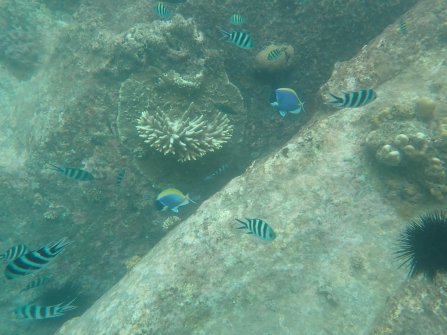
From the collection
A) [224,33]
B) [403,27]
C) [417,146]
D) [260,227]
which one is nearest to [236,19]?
[224,33]

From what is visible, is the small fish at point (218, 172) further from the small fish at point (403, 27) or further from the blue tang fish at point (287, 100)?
the small fish at point (403, 27)

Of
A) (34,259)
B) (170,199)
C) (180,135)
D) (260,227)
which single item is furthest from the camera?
(180,135)

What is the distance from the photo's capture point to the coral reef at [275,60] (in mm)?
6162

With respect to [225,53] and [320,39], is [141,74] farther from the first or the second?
[320,39]

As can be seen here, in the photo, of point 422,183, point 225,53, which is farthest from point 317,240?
point 225,53

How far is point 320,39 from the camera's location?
6.53 meters

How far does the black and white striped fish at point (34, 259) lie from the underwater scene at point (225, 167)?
0.03 meters

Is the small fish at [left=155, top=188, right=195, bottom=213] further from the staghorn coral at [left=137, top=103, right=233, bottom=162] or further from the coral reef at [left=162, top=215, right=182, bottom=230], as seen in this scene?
the coral reef at [left=162, top=215, right=182, bottom=230]

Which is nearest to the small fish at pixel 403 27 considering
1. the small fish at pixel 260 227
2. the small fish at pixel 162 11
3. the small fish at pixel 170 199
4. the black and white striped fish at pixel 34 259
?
the small fish at pixel 162 11

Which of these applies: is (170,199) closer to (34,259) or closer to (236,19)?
(34,259)

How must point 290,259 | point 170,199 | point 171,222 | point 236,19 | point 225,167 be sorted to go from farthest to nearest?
1. point 171,222
2. point 225,167
3. point 236,19
4. point 170,199
5. point 290,259

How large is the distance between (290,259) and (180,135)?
2.80m

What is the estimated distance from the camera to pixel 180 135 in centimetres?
545

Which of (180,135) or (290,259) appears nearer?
(290,259)
